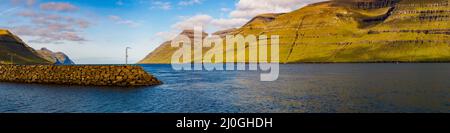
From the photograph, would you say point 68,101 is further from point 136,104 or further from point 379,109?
point 379,109

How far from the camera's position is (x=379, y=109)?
4341cm

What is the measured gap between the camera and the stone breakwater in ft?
260

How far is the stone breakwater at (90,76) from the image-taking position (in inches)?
3115

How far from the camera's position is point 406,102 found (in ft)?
165

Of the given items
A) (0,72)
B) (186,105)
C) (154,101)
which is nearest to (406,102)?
(186,105)

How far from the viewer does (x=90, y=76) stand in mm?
82062
